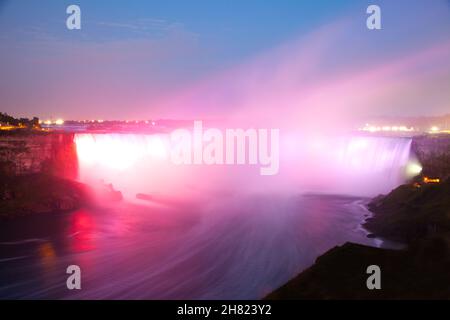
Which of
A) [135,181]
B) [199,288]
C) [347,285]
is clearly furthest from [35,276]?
[135,181]

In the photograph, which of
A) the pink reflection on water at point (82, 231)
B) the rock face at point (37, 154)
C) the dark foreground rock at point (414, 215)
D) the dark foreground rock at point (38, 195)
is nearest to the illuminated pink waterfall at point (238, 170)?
the rock face at point (37, 154)

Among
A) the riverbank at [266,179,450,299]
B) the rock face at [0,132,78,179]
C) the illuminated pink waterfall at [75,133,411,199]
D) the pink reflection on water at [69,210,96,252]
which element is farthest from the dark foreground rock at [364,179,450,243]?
the rock face at [0,132,78,179]

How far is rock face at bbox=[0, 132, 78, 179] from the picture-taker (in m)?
39.8

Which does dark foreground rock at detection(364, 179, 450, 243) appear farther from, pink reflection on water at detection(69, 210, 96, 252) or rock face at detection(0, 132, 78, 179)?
rock face at detection(0, 132, 78, 179)

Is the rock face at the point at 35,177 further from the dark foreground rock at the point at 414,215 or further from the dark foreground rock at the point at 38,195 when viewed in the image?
the dark foreground rock at the point at 414,215

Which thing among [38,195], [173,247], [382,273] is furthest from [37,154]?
[382,273]

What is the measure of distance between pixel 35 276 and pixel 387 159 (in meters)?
41.1

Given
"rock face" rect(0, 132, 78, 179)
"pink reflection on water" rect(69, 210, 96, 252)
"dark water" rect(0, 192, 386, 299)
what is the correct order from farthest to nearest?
1. "rock face" rect(0, 132, 78, 179)
2. "pink reflection on water" rect(69, 210, 96, 252)
3. "dark water" rect(0, 192, 386, 299)

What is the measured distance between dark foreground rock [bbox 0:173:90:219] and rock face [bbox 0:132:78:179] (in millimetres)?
1153

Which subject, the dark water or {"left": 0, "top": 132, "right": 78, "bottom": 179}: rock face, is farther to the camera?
{"left": 0, "top": 132, "right": 78, "bottom": 179}: rock face

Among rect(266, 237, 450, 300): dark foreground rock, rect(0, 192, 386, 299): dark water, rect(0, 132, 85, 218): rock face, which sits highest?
rect(0, 132, 85, 218): rock face
